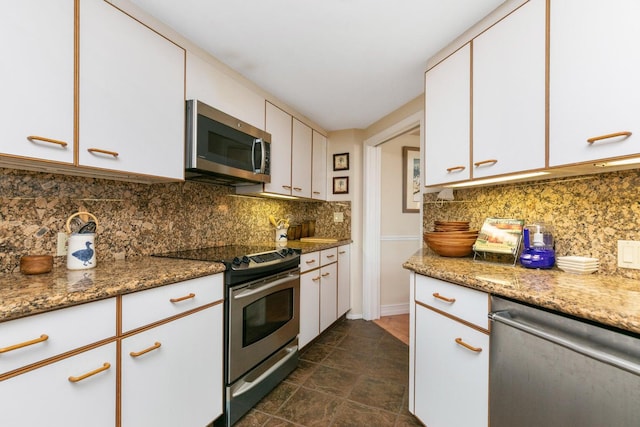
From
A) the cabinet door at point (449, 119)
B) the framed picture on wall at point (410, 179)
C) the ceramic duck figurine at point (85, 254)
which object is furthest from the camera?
the framed picture on wall at point (410, 179)

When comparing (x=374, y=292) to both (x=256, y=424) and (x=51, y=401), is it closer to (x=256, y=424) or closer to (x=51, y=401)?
(x=256, y=424)

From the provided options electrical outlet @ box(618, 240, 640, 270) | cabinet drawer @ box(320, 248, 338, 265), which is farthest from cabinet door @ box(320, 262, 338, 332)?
electrical outlet @ box(618, 240, 640, 270)

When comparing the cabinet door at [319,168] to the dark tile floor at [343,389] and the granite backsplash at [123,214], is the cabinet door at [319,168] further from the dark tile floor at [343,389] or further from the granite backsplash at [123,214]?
the dark tile floor at [343,389]

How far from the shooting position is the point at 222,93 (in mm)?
1948

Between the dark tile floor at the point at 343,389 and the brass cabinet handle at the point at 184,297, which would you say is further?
the dark tile floor at the point at 343,389

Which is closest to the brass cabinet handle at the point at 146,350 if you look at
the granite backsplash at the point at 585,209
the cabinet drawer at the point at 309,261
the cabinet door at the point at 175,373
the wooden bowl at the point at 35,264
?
the cabinet door at the point at 175,373

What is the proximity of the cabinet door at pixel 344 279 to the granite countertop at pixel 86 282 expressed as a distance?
1.76 meters

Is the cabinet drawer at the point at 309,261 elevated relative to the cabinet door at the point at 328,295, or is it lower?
elevated

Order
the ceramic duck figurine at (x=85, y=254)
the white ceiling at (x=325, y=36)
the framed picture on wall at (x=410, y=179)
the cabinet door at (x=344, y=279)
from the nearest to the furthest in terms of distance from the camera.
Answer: the ceramic duck figurine at (x=85, y=254) < the white ceiling at (x=325, y=36) < the cabinet door at (x=344, y=279) < the framed picture on wall at (x=410, y=179)

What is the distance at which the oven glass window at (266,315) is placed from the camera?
5.75 feet

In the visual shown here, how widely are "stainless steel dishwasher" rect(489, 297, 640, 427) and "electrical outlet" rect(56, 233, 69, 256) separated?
198 cm

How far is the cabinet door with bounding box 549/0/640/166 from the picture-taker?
98 cm

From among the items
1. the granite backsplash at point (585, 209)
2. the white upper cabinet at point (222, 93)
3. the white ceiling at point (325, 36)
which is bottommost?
the granite backsplash at point (585, 209)

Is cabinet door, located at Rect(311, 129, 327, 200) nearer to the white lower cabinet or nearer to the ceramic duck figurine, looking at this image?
the white lower cabinet
